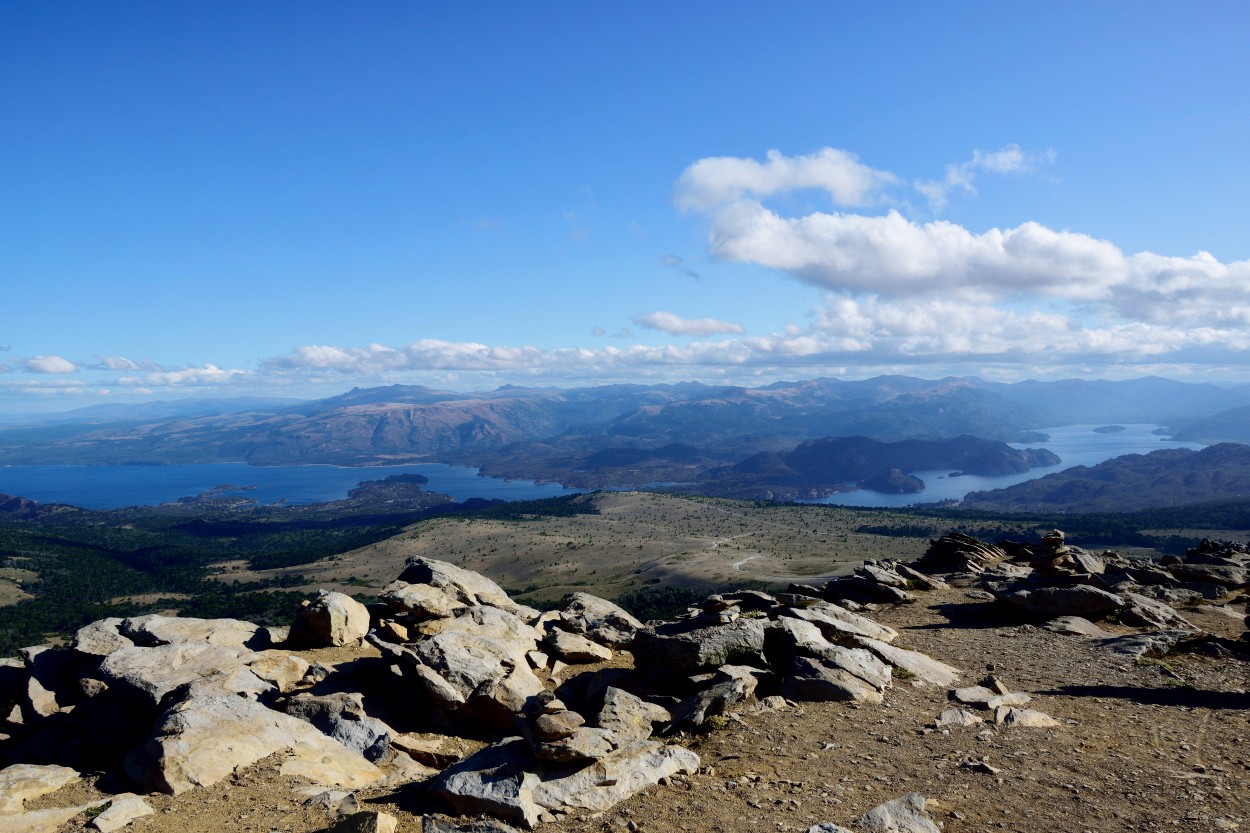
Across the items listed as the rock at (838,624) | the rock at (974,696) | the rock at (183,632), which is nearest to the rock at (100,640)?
the rock at (183,632)

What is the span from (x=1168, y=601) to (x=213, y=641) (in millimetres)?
36266

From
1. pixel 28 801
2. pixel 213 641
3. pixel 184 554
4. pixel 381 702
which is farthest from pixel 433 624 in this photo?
pixel 184 554

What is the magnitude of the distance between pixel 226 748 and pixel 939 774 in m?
14.3

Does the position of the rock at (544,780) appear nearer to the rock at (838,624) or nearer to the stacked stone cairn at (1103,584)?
the rock at (838,624)

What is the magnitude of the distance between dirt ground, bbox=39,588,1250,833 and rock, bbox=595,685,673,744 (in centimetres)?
125

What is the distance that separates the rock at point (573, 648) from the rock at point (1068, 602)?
15.6 meters

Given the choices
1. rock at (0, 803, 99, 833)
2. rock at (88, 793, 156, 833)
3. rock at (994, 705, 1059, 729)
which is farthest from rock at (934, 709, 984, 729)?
rock at (0, 803, 99, 833)

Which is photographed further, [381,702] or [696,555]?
[696,555]

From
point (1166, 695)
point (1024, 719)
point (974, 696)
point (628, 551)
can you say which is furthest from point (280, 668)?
point (628, 551)

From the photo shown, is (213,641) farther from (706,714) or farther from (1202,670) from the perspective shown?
(1202,670)

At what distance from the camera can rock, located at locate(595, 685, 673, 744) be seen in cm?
1440

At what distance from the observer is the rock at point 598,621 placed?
2386cm

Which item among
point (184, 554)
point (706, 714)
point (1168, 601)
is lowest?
point (184, 554)

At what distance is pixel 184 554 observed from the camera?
536 ft
